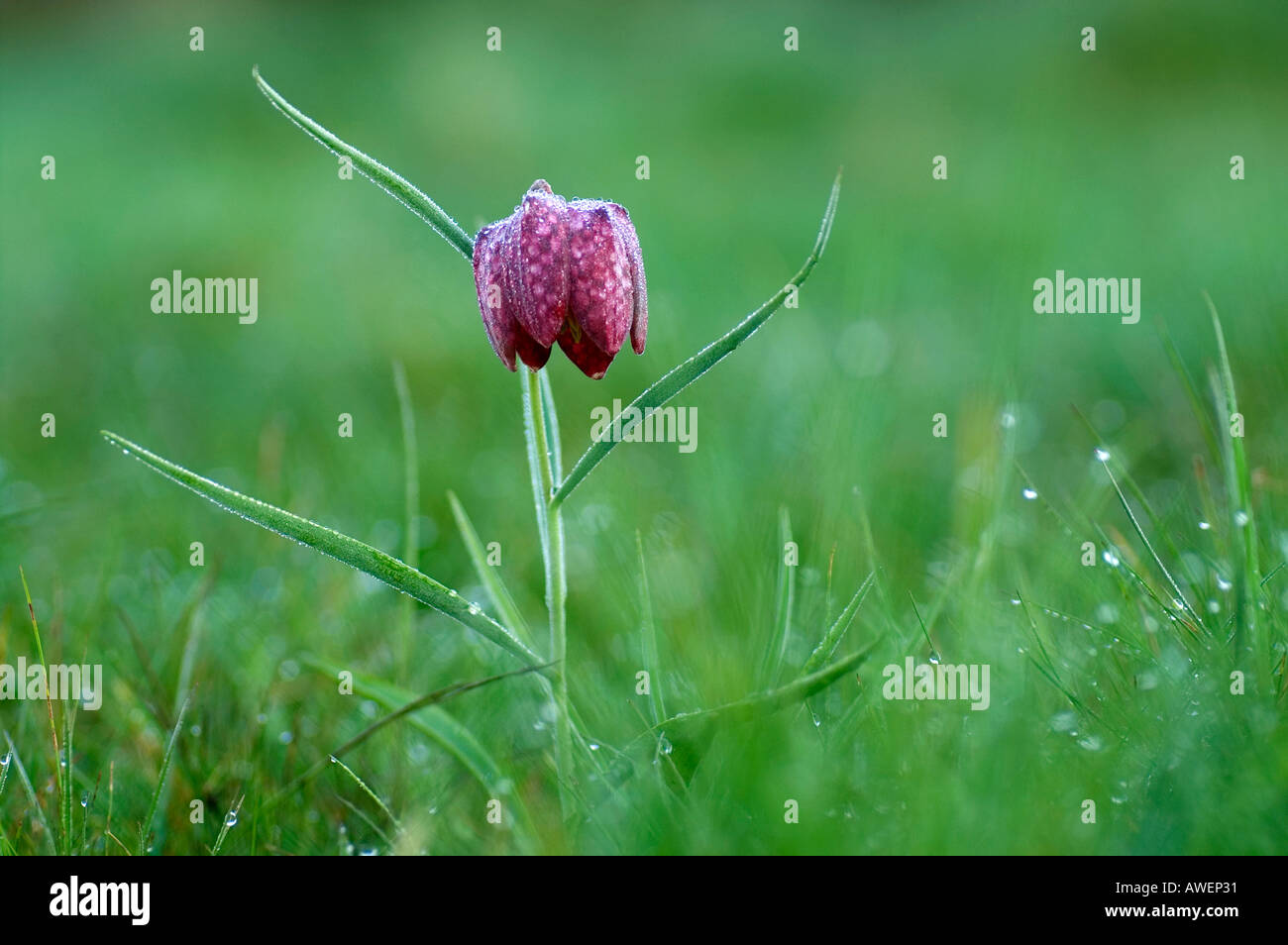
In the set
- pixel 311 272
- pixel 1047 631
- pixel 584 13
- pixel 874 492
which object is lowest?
pixel 1047 631

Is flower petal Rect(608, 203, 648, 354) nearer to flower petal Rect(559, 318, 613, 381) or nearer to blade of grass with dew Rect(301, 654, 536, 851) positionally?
flower petal Rect(559, 318, 613, 381)

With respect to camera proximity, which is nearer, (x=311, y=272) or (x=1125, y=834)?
(x=1125, y=834)

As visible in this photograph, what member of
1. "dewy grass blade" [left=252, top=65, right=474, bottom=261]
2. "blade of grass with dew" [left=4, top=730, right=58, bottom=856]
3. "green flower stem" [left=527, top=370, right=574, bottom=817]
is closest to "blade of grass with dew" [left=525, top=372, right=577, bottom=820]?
"green flower stem" [left=527, top=370, right=574, bottom=817]

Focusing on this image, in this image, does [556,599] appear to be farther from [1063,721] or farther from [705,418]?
[705,418]

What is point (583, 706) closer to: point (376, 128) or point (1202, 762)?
point (1202, 762)

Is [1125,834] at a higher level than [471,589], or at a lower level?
lower

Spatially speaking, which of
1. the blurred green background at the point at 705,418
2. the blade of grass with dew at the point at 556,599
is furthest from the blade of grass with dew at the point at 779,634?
the blade of grass with dew at the point at 556,599

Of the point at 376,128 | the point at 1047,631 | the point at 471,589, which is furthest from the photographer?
the point at 376,128

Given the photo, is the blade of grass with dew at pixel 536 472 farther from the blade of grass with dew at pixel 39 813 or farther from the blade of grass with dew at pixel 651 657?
the blade of grass with dew at pixel 39 813

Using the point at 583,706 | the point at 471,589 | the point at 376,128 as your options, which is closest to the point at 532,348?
the point at 583,706
